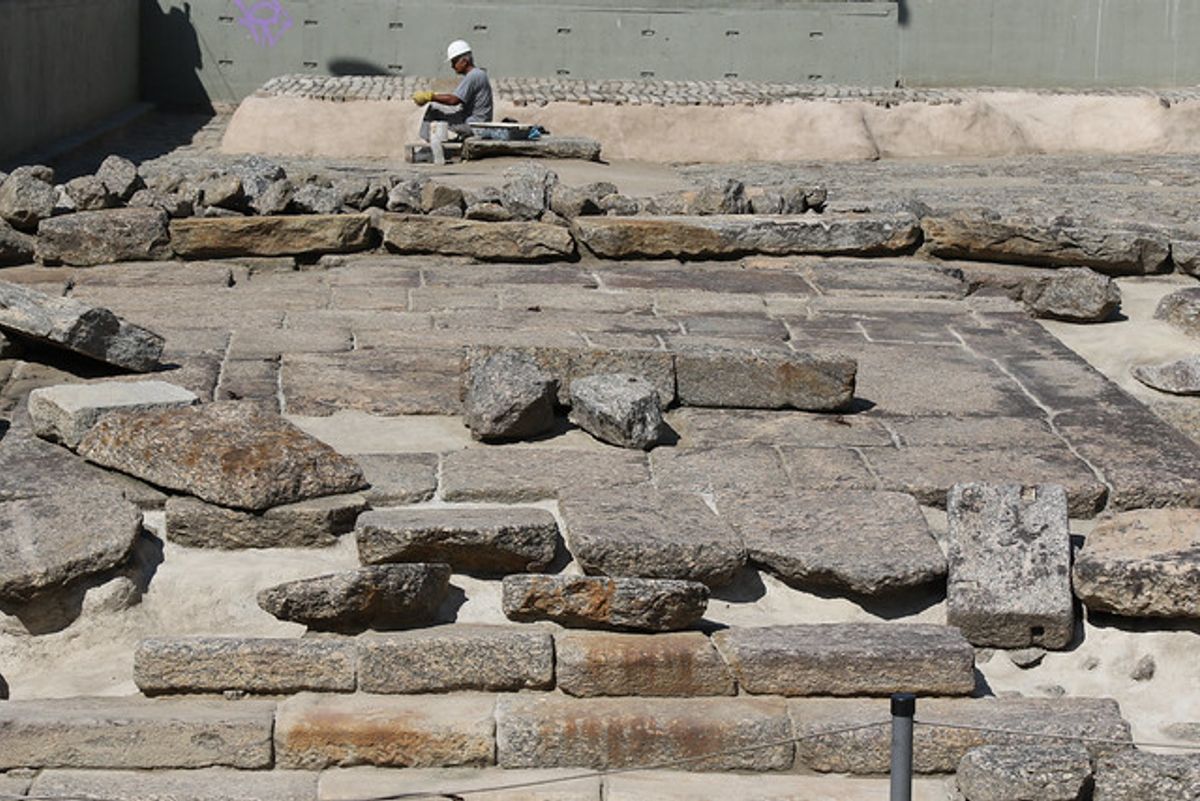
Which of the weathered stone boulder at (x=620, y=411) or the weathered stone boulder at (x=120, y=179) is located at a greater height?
the weathered stone boulder at (x=120, y=179)

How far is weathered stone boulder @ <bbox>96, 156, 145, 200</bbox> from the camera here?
10.4m

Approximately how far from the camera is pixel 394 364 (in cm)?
796

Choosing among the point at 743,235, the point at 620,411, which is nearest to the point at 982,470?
the point at 620,411

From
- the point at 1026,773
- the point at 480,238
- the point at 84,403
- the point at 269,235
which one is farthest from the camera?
the point at 480,238

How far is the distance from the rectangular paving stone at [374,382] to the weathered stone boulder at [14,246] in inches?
99.2

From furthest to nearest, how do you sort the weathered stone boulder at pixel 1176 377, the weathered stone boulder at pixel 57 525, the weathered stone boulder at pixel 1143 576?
1. the weathered stone boulder at pixel 1176 377
2. the weathered stone boulder at pixel 1143 576
3. the weathered stone boulder at pixel 57 525

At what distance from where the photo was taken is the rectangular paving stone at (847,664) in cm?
537

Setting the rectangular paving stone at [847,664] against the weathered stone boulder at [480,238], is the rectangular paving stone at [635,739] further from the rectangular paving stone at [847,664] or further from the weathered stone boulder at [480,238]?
the weathered stone boulder at [480,238]

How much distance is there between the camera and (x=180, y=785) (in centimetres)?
497

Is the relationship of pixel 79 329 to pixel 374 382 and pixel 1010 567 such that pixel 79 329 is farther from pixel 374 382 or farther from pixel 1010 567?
pixel 1010 567

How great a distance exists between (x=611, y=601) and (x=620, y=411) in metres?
1.52

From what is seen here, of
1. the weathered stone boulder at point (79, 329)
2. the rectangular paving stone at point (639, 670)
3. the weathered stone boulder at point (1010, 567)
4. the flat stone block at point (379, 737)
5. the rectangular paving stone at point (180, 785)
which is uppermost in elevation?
the weathered stone boulder at point (79, 329)

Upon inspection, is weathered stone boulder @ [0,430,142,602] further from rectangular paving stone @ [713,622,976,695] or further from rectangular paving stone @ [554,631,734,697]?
rectangular paving stone @ [713,622,976,695]

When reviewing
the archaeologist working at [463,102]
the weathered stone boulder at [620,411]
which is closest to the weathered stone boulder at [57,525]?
the weathered stone boulder at [620,411]
